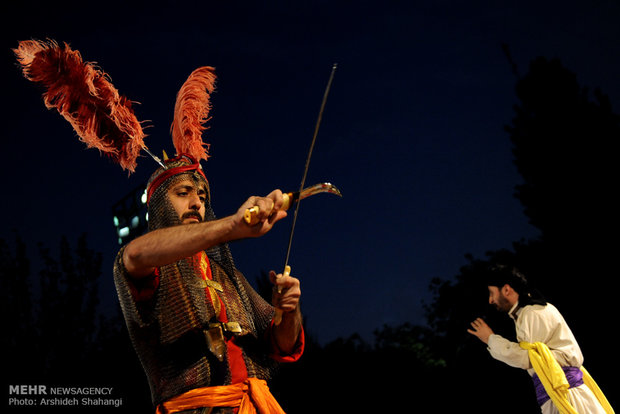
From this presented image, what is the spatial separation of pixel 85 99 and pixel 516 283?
4.53 metres

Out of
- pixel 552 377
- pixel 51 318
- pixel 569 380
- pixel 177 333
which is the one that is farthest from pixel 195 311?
pixel 51 318

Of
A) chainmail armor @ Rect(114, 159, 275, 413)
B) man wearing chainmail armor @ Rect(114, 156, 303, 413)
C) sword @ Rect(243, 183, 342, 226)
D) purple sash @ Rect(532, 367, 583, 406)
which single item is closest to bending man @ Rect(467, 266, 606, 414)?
purple sash @ Rect(532, 367, 583, 406)

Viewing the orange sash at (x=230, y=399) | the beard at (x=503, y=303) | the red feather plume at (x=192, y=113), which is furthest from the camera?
the beard at (x=503, y=303)

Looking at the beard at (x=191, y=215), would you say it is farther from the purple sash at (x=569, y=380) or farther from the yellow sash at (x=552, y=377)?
the purple sash at (x=569, y=380)

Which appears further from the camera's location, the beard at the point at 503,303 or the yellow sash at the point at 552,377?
the beard at the point at 503,303

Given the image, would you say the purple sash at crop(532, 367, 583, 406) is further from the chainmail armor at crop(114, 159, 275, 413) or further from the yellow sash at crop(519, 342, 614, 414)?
the chainmail armor at crop(114, 159, 275, 413)

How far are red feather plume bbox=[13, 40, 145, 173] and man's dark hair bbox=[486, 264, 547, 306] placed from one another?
13.5 feet

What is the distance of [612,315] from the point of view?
35.8ft

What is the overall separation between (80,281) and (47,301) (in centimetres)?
111

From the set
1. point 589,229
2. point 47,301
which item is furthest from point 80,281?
point 589,229

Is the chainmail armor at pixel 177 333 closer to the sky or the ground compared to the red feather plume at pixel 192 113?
closer to the ground

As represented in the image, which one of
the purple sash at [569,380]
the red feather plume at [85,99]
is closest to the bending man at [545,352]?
the purple sash at [569,380]

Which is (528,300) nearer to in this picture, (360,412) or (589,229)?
(360,412)

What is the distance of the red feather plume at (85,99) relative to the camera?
2818mm
